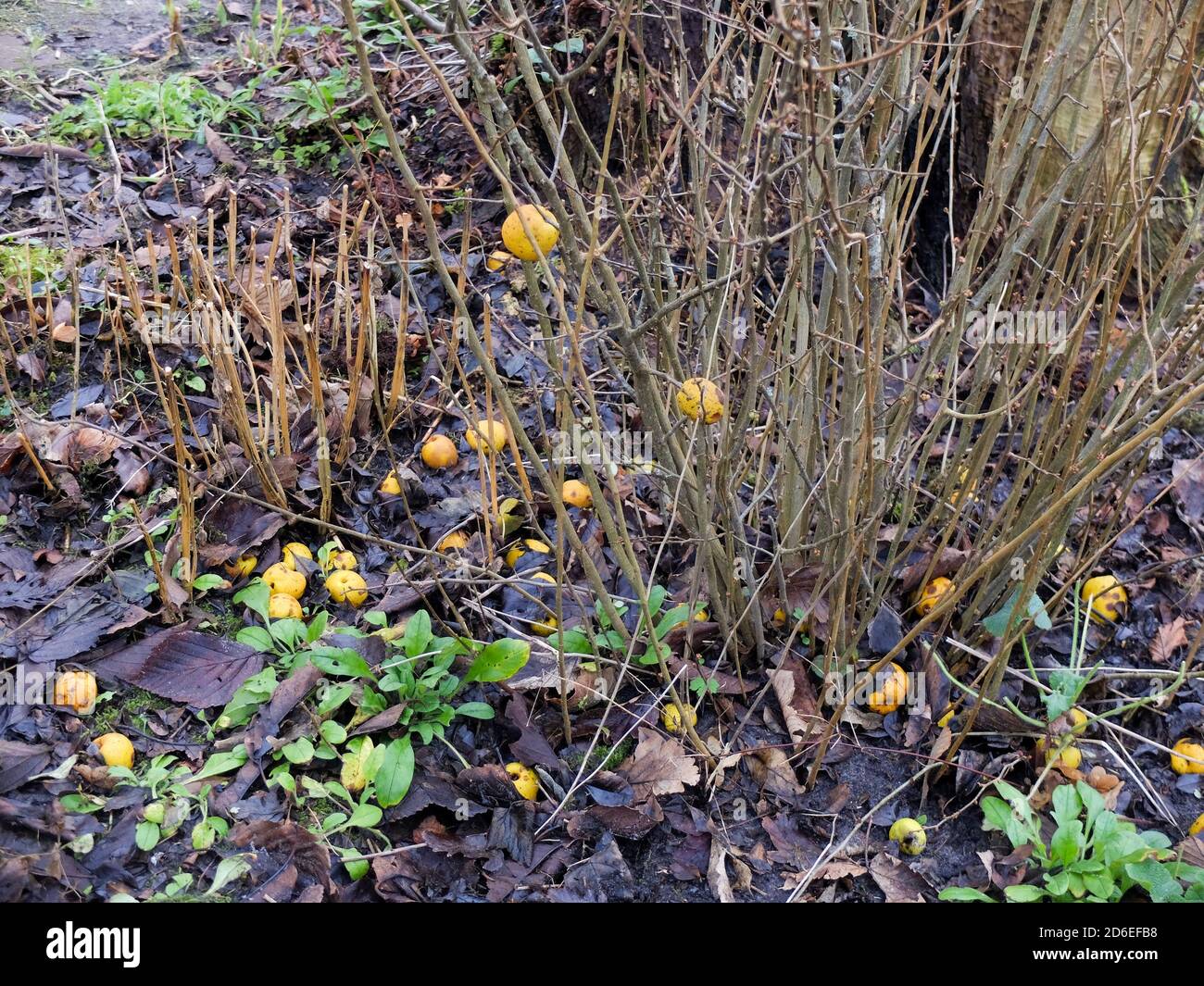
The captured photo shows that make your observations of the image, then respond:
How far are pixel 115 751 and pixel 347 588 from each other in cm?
70

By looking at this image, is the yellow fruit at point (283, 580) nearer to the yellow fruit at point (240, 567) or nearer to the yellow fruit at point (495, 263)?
the yellow fruit at point (240, 567)

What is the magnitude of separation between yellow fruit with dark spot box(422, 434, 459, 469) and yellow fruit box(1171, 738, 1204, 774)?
7.41 ft

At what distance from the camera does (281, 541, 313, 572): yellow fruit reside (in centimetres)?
268

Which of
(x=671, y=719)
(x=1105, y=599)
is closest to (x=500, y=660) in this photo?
(x=671, y=719)

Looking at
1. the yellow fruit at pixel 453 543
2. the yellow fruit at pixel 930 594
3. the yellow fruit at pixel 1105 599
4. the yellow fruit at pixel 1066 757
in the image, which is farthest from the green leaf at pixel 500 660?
the yellow fruit at pixel 1105 599

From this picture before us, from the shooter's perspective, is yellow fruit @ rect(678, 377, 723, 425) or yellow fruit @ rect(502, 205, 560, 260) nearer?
yellow fruit @ rect(502, 205, 560, 260)

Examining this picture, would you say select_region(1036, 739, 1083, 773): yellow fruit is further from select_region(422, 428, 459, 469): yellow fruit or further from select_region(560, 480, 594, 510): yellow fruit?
select_region(422, 428, 459, 469): yellow fruit

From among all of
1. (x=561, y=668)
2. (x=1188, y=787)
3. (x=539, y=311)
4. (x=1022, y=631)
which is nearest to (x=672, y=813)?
(x=561, y=668)

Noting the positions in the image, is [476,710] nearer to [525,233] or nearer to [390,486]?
[390,486]

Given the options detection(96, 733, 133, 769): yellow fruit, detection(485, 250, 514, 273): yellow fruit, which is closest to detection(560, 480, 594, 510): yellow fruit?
detection(485, 250, 514, 273): yellow fruit

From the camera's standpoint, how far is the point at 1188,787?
2531 mm

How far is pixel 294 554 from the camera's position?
270cm

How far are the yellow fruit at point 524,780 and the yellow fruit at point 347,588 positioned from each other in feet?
2.21

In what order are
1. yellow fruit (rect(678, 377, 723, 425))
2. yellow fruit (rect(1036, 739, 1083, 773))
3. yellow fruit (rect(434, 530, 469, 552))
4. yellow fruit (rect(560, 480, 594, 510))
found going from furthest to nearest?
yellow fruit (rect(560, 480, 594, 510))
yellow fruit (rect(434, 530, 469, 552))
yellow fruit (rect(1036, 739, 1083, 773))
yellow fruit (rect(678, 377, 723, 425))
